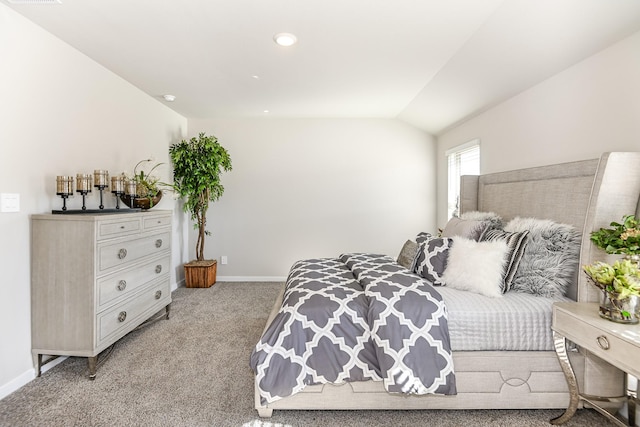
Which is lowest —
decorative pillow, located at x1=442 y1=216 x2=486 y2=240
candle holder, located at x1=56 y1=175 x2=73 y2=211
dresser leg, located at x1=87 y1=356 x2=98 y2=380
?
dresser leg, located at x1=87 y1=356 x2=98 y2=380

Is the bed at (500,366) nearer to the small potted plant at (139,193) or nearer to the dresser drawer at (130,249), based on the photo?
the dresser drawer at (130,249)

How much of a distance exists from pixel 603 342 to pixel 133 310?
3.07 metres

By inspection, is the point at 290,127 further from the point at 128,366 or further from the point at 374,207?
the point at 128,366

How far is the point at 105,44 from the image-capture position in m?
2.54

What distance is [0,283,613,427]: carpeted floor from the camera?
1779 millimetres

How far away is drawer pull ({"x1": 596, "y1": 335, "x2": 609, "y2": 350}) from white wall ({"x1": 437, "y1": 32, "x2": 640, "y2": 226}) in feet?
3.81

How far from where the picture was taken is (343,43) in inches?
99.3

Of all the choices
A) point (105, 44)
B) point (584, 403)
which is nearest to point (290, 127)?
point (105, 44)

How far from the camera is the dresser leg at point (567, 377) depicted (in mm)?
1682

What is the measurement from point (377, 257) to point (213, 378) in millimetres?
1651

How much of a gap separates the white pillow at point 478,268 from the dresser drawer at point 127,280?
242 cm

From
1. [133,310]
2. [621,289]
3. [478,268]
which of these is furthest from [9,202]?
[621,289]

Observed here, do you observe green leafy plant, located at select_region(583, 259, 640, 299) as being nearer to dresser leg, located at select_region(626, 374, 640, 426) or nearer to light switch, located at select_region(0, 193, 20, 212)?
dresser leg, located at select_region(626, 374, 640, 426)

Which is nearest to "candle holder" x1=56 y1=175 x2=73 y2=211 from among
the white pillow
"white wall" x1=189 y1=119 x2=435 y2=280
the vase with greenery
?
"white wall" x1=189 y1=119 x2=435 y2=280
